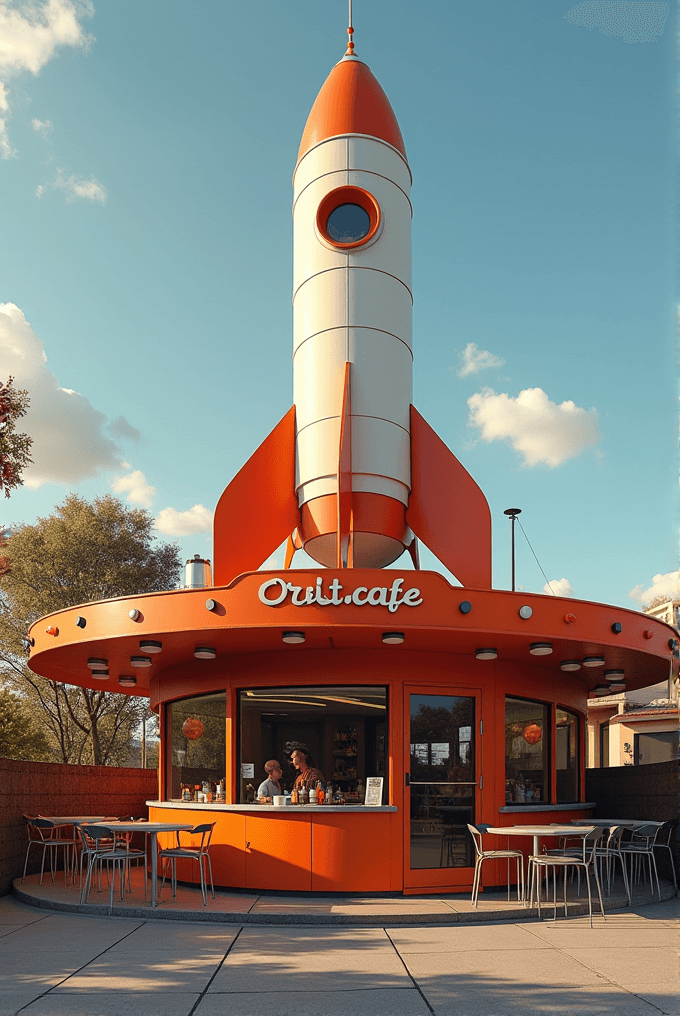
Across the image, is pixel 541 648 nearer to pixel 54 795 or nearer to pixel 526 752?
pixel 526 752

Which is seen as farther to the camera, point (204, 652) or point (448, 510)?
point (448, 510)

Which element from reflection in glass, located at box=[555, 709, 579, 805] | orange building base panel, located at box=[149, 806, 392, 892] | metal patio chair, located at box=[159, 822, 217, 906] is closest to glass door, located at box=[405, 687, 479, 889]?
orange building base panel, located at box=[149, 806, 392, 892]

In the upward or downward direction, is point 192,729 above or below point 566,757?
above

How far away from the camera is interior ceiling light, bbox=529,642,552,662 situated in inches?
471

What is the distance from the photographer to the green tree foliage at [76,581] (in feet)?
106

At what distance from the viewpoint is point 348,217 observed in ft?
51.3

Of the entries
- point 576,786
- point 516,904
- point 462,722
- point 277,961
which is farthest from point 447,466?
point 277,961

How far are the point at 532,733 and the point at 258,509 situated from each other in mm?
5516

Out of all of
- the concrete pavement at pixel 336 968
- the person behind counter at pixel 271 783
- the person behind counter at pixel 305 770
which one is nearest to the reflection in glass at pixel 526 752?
the concrete pavement at pixel 336 968

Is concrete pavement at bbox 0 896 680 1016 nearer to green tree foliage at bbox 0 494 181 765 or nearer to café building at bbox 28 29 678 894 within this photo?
café building at bbox 28 29 678 894

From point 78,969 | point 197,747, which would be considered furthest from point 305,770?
point 78,969

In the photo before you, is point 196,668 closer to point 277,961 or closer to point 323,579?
point 323,579

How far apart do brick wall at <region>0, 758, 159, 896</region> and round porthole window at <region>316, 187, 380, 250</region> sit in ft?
32.1

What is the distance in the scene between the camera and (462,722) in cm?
1246
